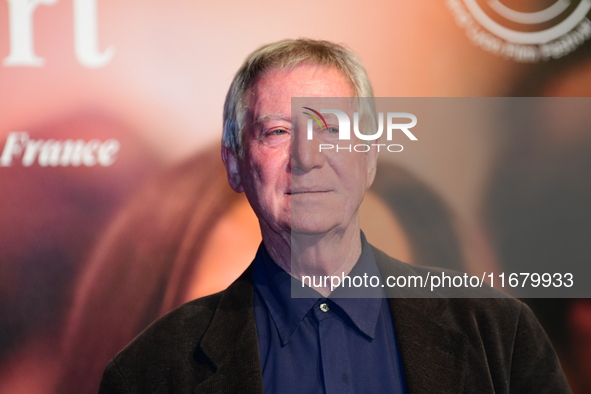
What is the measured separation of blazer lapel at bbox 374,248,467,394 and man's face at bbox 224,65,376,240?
326 mm

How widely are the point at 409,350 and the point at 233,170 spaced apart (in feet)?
2.62

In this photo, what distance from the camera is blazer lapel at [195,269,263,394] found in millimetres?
1592

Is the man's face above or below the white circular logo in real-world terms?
below

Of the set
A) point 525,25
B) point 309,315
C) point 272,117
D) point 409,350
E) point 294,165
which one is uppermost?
point 525,25

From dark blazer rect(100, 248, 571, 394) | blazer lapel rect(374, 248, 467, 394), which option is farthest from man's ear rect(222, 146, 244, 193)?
blazer lapel rect(374, 248, 467, 394)

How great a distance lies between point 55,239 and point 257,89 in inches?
35.6

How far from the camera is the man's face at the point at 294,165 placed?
1748 mm

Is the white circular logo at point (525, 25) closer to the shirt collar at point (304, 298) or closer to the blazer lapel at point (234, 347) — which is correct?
the shirt collar at point (304, 298)

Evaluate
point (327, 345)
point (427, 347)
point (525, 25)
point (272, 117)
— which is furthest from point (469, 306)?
point (525, 25)

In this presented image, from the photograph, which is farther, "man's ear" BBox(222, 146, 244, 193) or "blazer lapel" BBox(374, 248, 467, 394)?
"man's ear" BBox(222, 146, 244, 193)

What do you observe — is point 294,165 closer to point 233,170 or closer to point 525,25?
point 233,170

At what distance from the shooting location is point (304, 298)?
1689mm

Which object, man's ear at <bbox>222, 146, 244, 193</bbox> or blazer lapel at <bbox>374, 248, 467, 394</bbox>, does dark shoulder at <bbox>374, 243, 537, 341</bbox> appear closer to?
blazer lapel at <bbox>374, 248, 467, 394</bbox>

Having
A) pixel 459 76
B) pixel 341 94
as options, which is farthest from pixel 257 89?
pixel 459 76
